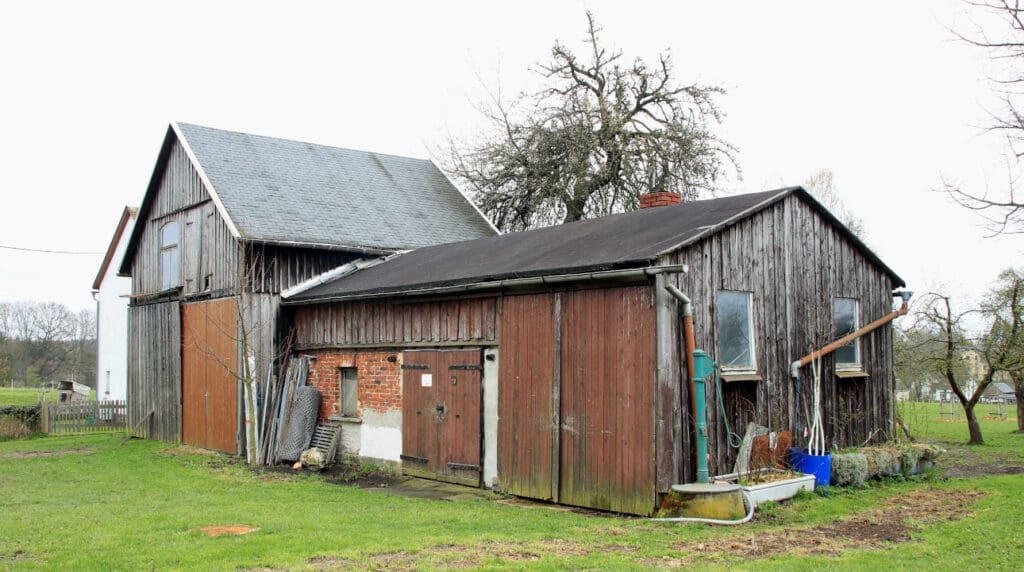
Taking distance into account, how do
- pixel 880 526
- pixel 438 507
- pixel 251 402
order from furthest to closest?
pixel 251 402
pixel 438 507
pixel 880 526

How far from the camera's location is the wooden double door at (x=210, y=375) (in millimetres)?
17531

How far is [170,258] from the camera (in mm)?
20594

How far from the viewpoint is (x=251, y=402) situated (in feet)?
52.2

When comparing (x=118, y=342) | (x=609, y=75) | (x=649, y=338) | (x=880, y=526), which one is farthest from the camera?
(x=118, y=342)

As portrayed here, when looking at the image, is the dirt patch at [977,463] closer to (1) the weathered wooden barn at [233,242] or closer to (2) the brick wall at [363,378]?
(2) the brick wall at [363,378]

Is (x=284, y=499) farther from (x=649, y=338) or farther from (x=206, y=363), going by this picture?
(x=206, y=363)

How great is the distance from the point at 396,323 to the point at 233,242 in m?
4.75

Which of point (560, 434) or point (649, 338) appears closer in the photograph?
point (649, 338)

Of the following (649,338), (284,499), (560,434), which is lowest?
(284,499)

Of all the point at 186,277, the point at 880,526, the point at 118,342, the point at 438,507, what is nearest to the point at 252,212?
the point at 186,277

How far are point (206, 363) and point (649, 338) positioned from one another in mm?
11884

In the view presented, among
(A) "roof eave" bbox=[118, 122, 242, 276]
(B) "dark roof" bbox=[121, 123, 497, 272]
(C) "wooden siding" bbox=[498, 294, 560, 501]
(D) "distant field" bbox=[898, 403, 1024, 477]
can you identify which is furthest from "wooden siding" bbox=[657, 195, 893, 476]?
(A) "roof eave" bbox=[118, 122, 242, 276]

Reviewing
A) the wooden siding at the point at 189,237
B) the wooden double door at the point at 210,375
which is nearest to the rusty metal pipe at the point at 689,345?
the wooden double door at the point at 210,375

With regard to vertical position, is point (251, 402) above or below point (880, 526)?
above
